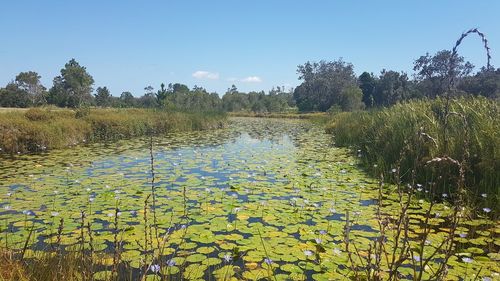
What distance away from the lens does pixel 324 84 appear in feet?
172

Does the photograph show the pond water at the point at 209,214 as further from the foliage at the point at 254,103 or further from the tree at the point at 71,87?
the foliage at the point at 254,103

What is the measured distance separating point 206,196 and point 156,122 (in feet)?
44.3

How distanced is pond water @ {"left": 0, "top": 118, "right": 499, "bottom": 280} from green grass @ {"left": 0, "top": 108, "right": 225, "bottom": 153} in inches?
57.1

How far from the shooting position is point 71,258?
8.37 ft

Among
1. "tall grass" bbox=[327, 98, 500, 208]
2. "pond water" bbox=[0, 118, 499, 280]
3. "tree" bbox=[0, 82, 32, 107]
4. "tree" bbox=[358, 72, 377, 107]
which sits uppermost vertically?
"tree" bbox=[358, 72, 377, 107]

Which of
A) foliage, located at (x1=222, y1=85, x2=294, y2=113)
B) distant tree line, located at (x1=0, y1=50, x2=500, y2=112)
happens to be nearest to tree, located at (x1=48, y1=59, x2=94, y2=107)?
distant tree line, located at (x1=0, y1=50, x2=500, y2=112)

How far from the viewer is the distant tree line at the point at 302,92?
33250mm

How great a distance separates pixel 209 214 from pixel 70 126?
399 inches

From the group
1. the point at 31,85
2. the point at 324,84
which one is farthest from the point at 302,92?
the point at 31,85

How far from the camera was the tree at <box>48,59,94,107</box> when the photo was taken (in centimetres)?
3772

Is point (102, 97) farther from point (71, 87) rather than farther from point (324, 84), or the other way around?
point (324, 84)

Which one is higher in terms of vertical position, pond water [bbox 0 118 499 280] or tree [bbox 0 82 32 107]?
tree [bbox 0 82 32 107]

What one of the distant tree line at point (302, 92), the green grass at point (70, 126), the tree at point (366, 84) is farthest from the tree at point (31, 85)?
the tree at point (366, 84)

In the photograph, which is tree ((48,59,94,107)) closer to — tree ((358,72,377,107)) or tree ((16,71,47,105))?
tree ((16,71,47,105))
